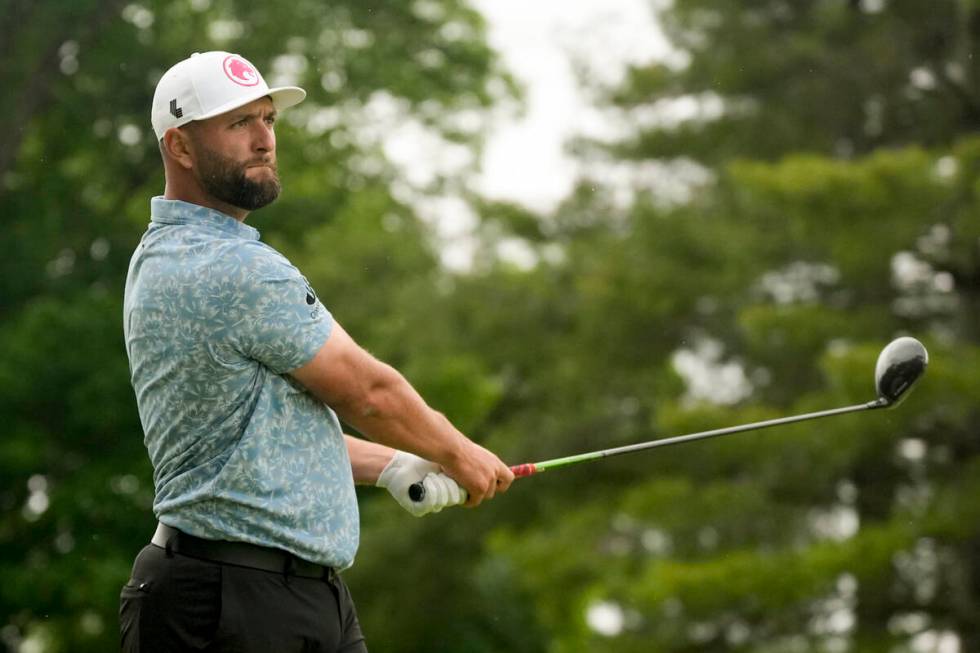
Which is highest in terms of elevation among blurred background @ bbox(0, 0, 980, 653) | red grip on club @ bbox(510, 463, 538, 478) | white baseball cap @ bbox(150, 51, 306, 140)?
white baseball cap @ bbox(150, 51, 306, 140)

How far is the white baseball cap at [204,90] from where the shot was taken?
3775 mm

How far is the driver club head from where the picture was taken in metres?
5.26

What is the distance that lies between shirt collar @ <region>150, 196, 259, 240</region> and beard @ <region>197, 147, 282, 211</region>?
4 cm

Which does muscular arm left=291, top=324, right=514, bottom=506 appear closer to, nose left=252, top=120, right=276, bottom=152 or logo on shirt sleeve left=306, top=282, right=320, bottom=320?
logo on shirt sleeve left=306, top=282, right=320, bottom=320

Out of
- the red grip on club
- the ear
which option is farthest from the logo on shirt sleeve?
the red grip on club

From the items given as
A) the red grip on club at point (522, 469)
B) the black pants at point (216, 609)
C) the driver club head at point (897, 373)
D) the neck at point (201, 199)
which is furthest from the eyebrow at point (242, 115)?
the driver club head at point (897, 373)

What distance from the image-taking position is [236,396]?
3.58 meters

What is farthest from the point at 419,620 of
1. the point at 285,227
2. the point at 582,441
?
the point at 285,227

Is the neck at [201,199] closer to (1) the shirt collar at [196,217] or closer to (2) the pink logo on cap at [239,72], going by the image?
(1) the shirt collar at [196,217]

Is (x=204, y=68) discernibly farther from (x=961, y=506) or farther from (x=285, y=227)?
(x=285, y=227)

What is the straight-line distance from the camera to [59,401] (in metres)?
18.8

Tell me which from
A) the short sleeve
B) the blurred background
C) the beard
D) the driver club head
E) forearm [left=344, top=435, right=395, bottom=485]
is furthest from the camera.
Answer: the blurred background

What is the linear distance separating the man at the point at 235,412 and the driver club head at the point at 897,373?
1.91 meters

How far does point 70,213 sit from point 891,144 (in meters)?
8.74
